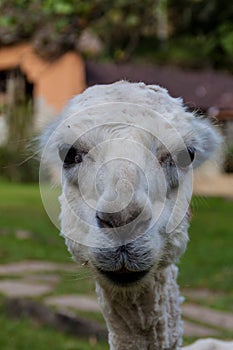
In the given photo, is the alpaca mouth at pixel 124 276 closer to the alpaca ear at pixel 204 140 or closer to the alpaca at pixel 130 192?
the alpaca at pixel 130 192

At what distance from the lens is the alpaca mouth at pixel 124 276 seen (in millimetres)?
2367

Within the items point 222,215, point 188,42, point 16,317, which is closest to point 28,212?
point 222,215

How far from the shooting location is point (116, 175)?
223 cm

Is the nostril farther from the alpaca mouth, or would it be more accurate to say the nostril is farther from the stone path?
the stone path

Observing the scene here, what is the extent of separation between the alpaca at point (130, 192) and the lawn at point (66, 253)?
0.17 meters

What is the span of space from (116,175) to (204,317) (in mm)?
4167

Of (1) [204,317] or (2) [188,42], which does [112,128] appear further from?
(2) [188,42]

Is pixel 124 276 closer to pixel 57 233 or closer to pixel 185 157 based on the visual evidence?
pixel 185 157

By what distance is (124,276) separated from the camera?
2387 mm

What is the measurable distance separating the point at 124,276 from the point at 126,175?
0.35m

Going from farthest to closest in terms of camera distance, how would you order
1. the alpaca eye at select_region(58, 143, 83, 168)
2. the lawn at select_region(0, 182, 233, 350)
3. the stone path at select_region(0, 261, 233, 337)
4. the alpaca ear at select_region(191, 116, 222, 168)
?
the stone path at select_region(0, 261, 233, 337) < the lawn at select_region(0, 182, 233, 350) < the alpaca ear at select_region(191, 116, 222, 168) < the alpaca eye at select_region(58, 143, 83, 168)

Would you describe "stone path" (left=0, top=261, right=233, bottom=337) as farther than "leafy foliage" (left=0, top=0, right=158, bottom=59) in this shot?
No

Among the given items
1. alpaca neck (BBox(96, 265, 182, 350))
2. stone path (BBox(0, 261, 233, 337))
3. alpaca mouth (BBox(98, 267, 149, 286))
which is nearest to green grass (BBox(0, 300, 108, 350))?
stone path (BBox(0, 261, 233, 337))

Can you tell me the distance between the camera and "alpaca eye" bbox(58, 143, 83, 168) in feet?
8.15
